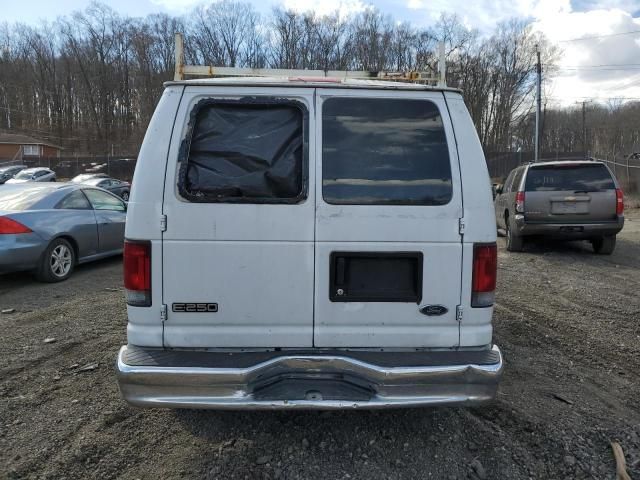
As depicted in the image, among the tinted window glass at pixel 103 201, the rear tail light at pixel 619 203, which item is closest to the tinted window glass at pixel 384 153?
the tinted window glass at pixel 103 201

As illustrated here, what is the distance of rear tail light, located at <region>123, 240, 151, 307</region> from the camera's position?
265 cm

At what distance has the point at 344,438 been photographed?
3039 mm

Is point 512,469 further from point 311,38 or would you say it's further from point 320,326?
point 311,38

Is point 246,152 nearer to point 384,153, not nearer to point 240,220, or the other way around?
point 240,220

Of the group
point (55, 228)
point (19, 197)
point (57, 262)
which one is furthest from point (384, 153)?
point (19, 197)

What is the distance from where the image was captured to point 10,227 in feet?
20.9

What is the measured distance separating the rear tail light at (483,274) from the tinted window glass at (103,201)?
6.71 m

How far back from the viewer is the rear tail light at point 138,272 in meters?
2.65

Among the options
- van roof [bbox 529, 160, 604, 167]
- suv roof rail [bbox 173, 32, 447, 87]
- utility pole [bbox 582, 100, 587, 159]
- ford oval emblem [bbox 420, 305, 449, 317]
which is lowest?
ford oval emblem [bbox 420, 305, 449, 317]

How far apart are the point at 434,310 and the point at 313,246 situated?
2.46ft

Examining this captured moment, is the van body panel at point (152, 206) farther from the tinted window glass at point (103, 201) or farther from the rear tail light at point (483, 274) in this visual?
the tinted window glass at point (103, 201)

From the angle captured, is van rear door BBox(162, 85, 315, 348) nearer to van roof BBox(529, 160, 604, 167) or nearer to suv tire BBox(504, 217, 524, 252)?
van roof BBox(529, 160, 604, 167)

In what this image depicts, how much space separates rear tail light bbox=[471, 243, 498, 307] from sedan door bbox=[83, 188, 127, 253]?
6583 millimetres

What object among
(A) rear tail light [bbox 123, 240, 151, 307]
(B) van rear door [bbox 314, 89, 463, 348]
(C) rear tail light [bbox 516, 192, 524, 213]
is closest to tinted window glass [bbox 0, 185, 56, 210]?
(A) rear tail light [bbox 123, 240, 151, 307]
